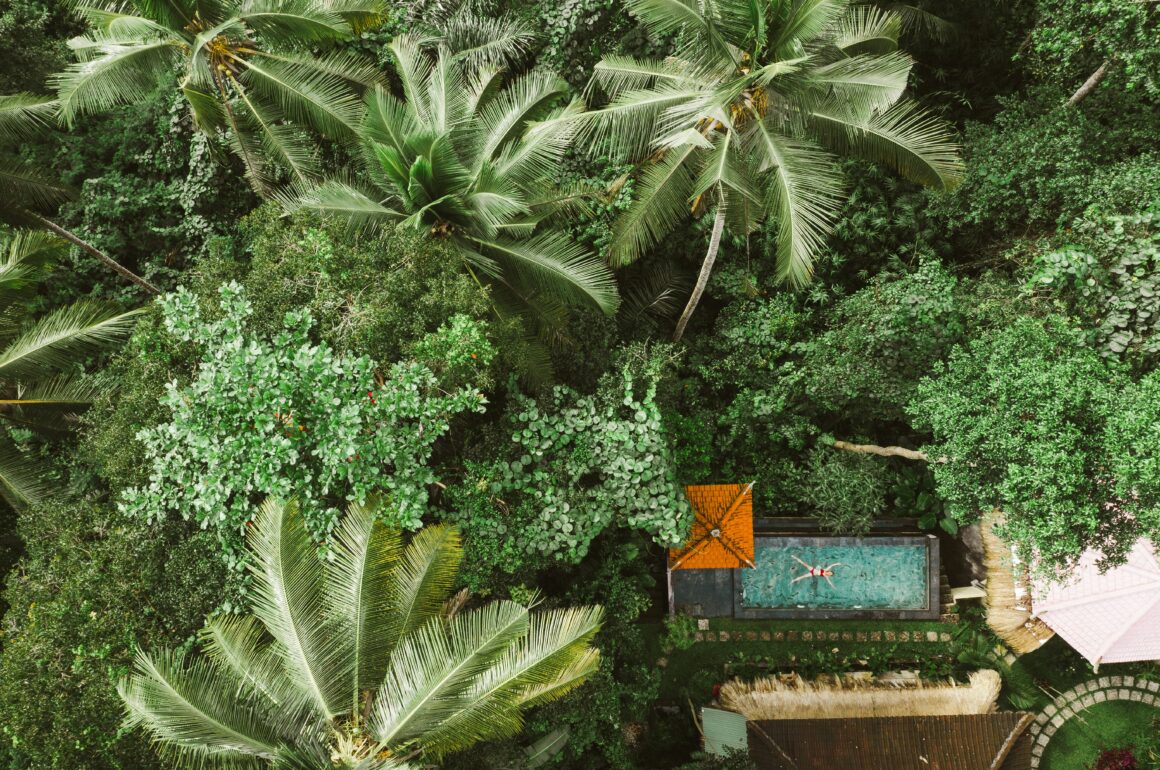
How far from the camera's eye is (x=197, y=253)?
11.7 m

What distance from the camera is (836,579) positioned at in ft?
38.1

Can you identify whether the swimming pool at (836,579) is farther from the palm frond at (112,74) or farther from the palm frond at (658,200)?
the palm frond at (112,74)

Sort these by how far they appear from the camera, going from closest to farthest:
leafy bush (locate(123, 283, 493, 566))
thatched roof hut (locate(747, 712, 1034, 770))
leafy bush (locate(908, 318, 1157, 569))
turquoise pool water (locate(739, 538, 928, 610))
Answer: leafy bush (locate(123, 283, 493, 566)), leafy bush (locate(908, 318, 1157, 569)), thatched roof hut (locate(747, 712, 1034, 770)), turquoise pool water (locate(739, 538, 928, 610))

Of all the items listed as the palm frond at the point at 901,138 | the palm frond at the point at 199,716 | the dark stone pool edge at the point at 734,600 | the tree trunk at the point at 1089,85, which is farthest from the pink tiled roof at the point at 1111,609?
the palm frond at the point at 199,716

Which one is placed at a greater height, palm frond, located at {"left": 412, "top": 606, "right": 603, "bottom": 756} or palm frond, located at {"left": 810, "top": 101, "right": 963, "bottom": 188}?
palm frond, located at {"left": 810, "top": 101, "right": 963, "bottom": 188}

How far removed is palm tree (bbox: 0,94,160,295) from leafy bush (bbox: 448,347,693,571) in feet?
25.6

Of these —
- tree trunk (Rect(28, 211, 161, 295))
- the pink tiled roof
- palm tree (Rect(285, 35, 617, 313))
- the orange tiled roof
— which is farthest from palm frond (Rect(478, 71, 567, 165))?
the pink tiled roof

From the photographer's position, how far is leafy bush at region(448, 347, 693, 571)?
822 cm

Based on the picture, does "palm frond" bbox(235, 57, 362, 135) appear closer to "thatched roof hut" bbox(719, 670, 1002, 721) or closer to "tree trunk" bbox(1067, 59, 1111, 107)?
"thatched roof hut" bbox(719, 670, 1002, 721)

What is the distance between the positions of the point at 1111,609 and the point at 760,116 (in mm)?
10217

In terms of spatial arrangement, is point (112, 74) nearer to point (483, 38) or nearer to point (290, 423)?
point (290, 423)

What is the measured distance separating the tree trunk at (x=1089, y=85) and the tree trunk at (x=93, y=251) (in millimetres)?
16048

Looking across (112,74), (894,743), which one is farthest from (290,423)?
(894,743)

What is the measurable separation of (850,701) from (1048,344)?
7.14m
